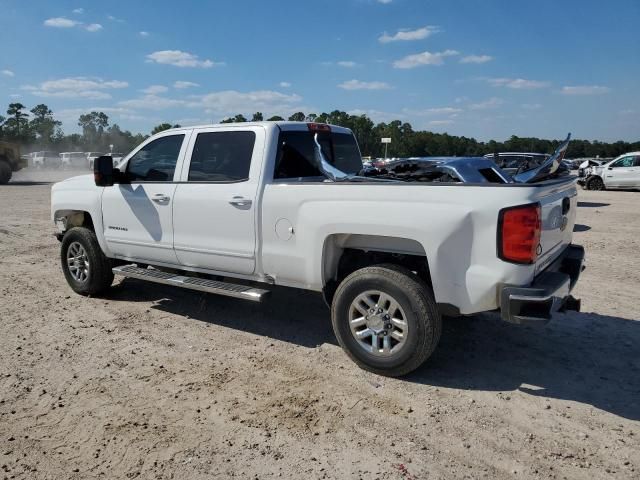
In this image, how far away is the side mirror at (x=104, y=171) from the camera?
5520 mm

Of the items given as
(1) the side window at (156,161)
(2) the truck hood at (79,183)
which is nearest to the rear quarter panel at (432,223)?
(1) the side window at (156,161)

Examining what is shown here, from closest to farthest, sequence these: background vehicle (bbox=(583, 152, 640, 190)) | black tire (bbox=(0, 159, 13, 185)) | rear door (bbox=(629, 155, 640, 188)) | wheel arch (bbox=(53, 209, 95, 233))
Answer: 1. wheel arch (bbox=(53, 209, 95, 233))
2. rear door (bbox=(629, 155, 640, 188))
3. background vehicle (bbox=(583, 152, 640, 190))
4. black tire (bbox=(0, 159, 13, 185))

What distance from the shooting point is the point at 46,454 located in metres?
3.07

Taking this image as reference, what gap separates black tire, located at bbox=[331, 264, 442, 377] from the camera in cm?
379

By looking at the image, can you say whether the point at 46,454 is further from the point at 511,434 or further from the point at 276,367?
the point at 511,434

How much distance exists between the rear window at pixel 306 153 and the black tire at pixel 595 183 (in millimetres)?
21952

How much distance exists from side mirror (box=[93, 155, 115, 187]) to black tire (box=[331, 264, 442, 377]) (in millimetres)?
3040

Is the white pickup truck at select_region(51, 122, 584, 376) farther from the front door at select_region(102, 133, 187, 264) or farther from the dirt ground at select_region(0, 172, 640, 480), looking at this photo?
the dirt ground at select_region(0, 172, 640, 480)

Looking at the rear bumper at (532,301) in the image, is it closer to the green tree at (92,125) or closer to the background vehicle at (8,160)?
the background vehicle at (8,160)

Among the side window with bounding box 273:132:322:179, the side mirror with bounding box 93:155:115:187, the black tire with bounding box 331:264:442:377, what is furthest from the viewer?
the side mirror with bounding box 93:155:115:187

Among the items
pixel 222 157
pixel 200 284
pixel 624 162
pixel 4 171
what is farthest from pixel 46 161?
pixel 200 284

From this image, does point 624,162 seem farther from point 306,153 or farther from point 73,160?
point 73,160

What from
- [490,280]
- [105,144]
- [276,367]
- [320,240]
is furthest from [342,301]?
[105,144]

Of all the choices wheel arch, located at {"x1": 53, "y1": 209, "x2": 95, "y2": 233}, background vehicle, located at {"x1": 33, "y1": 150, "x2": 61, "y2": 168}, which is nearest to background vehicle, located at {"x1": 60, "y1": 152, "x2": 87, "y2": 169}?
background vehicle, located at {"x1": 33, "y1": 150, "x2": 61, "y2": 168}
